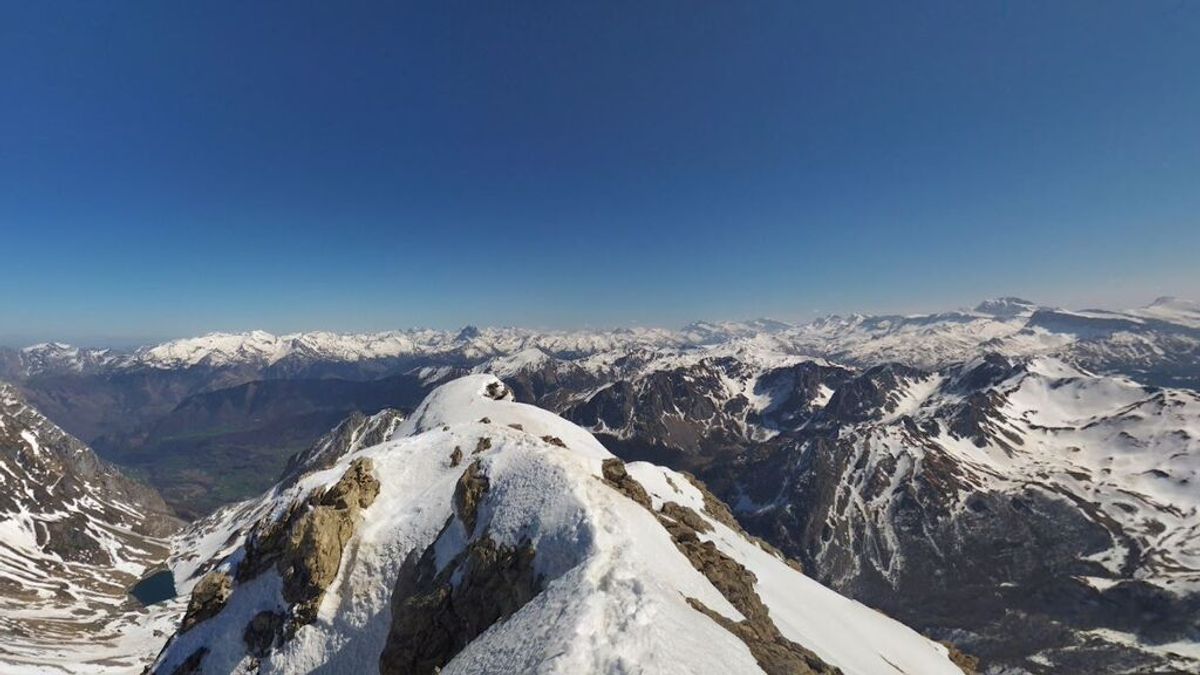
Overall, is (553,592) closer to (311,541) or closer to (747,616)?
(747,616)

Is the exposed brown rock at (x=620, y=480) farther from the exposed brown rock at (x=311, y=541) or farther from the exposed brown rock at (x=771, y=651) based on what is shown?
the exposed brown rock at (x=311, y=541)


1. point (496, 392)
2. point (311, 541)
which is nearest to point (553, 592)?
point (311, 541)

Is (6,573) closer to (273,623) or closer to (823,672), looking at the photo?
(273,623)

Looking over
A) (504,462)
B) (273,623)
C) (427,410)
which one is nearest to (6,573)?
(427,410)

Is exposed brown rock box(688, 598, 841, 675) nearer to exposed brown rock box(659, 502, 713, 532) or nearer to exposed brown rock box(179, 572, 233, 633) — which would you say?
Result: exposed brown rock box(659, 502, 713, 532)

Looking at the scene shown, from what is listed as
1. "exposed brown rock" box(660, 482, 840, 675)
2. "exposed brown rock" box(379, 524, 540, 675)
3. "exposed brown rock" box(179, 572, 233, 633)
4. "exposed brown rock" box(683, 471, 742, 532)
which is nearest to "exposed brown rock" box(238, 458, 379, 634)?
"exposed brown rock" box(179, 572, 233, 633)
